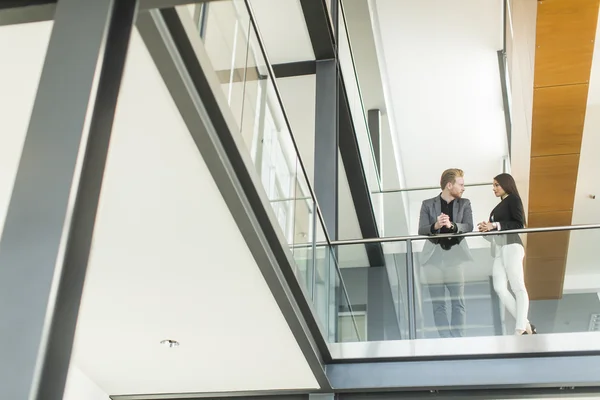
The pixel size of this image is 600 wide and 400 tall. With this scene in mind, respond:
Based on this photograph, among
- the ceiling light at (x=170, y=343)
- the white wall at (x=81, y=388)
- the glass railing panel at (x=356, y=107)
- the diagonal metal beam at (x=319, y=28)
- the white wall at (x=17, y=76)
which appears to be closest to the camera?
the white wall at (x=17, y=76)

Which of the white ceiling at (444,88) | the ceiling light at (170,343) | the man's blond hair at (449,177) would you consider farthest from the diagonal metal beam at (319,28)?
the ceiling light at (170,343)

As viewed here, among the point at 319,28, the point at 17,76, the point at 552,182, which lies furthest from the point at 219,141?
the point at 552,182

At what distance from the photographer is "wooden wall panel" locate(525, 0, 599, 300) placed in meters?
5.55

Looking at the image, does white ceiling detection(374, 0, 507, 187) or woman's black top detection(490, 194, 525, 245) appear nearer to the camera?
woman's black top detection(490, 194, 525, 245)

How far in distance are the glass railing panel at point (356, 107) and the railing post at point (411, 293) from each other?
321cm

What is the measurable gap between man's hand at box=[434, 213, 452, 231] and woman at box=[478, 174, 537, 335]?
0.30m

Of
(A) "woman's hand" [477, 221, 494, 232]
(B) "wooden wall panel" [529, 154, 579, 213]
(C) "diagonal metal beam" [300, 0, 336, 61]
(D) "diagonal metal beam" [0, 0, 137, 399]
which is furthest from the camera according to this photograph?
(C) "diagonal metal beam" [300, 0, 336, 61]

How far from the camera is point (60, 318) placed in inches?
86.8

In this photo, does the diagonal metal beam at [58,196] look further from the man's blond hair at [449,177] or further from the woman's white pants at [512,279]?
the man's blond hair at [449,177]

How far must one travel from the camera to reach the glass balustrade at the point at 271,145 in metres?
3.87

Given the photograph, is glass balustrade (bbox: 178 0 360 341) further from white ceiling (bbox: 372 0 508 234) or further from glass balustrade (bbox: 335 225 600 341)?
white ceiling (bbox: 372 0 508 234)

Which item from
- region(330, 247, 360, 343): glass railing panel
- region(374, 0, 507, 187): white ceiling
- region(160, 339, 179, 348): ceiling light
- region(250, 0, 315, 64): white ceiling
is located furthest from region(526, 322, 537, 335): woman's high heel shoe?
region(374, 0, 507, 187): white ceiling

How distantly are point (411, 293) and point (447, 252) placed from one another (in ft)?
1.70

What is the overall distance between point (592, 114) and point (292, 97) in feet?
15.7
